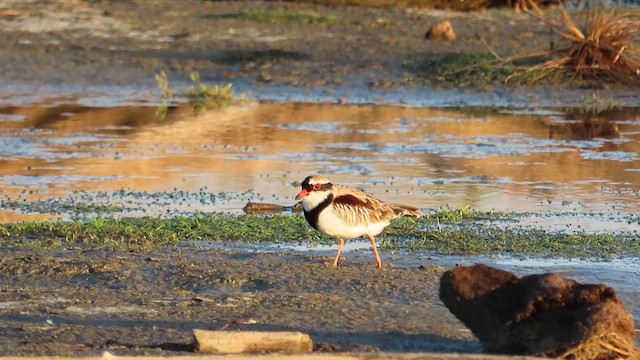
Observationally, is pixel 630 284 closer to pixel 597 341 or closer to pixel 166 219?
pixel 597 341

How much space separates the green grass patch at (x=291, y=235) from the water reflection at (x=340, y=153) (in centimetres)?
83

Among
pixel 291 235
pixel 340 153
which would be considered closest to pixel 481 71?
pixel 340 153

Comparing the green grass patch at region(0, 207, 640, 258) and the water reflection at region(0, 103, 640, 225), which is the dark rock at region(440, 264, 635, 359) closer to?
the green grass patch at region(0, 207, 640, 258)

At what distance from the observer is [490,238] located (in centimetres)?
955

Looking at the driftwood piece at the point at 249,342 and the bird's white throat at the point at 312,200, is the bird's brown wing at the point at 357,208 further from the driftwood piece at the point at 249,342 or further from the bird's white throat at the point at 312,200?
the driftwood piece at the point at 249,342

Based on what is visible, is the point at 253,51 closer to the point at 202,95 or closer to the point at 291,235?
the point at 202,95

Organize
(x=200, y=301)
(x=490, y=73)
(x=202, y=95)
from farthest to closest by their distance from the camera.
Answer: (x=490, y=73) → (x=202, y=95) → (x=200, y=301)

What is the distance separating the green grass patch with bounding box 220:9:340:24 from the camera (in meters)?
22.8

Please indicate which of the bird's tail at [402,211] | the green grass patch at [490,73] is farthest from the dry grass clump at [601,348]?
the green grass patch at [490,73]

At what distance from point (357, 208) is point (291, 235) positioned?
53.9 inches

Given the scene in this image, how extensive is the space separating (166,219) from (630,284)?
11.9 ft

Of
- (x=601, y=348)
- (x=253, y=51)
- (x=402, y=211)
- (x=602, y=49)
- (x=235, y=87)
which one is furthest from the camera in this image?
(x=253, y=51)

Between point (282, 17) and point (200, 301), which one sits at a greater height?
point (282, 17)

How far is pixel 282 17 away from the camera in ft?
75.2
